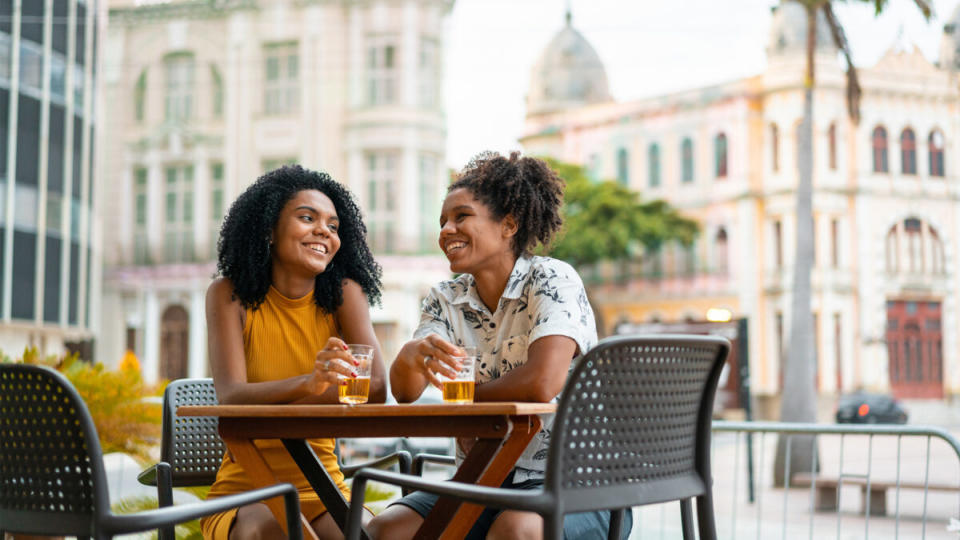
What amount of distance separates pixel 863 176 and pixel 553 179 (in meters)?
45.0

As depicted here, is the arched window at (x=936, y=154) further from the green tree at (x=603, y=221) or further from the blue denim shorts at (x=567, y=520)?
the blue denim shorts at (x=567, y=520)

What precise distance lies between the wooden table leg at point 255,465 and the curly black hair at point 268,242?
69 centimetres

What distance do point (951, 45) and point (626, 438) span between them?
48.4m

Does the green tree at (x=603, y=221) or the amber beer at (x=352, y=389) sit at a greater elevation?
the green tree at (x=603, y=221)

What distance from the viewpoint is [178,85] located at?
40312 mm

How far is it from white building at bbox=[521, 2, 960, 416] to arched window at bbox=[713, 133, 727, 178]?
0.13ft

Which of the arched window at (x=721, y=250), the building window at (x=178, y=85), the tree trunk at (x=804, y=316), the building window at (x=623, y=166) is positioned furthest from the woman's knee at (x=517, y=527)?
the building window at (x=623, y=166)

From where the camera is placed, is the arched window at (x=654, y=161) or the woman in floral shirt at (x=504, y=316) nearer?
the woman in floral shirt at (x=504, y=316)

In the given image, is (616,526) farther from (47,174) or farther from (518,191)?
(47,174)

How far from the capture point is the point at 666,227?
4603 centimetres

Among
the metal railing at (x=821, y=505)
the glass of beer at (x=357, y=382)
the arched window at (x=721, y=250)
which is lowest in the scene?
the metal railing at (x=821, y=505)

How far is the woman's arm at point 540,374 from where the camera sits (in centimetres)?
325

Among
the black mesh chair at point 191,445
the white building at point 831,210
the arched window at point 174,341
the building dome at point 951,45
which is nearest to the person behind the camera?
the black mesh chair at point 191,445

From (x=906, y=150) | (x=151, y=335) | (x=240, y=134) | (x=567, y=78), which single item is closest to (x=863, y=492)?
(x=240, y=134)
